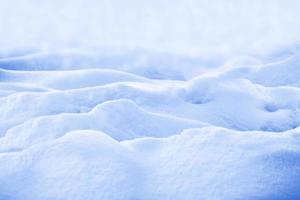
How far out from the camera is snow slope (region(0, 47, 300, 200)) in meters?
1.33

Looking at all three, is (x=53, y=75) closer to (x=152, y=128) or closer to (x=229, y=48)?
(x=152, y=128)

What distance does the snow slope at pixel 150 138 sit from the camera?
4.38 ft

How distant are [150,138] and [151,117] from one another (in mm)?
377

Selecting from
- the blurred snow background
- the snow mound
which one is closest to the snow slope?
the snow mound

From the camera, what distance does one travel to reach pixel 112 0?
5.89m

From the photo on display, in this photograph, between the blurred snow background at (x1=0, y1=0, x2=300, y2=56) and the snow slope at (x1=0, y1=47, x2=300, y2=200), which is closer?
the snow slope at (x1=0, y1=47, x2=300, y2=200)

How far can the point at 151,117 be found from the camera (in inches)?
77.2

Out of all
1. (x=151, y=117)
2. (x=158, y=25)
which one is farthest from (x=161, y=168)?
(x=158, y=25)

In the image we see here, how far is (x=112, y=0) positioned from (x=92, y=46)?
230 cm

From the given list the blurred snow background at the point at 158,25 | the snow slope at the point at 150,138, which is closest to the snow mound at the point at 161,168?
the snow slope at the point at 150,138

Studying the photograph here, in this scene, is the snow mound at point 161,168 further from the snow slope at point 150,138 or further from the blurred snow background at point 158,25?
the blurred snow background at point 158,25

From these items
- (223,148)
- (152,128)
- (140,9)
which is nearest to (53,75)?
(152,128)

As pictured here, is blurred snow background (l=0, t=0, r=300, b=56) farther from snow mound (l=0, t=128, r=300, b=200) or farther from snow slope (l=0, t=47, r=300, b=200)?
snow mound (l=0, t=128, r=300, b=200)

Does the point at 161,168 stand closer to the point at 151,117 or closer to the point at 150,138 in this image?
the point at 150,138
